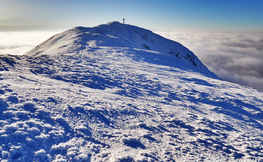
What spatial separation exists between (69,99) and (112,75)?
4.22 m

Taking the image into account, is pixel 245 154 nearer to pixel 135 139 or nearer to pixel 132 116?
pixel 135 139

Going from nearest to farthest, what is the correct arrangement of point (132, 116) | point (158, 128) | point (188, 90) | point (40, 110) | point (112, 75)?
point (40, 110) < point (158, 128) < point (132, 116) < point (188, 90) < point (112, 75)

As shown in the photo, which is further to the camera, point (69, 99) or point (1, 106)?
point (69, 99)

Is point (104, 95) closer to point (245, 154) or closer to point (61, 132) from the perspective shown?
point (61, 132)

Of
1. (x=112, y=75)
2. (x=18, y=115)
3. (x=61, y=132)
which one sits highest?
(x=112, y=75)

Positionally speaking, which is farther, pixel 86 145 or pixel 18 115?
pixel 18 115

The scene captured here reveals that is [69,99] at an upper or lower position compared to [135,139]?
upper

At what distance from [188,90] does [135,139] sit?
551 cm

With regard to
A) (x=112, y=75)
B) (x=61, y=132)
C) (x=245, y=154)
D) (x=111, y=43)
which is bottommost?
(x=245, y=154)

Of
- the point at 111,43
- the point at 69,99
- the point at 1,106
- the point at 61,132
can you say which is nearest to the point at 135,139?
the point at 61,132

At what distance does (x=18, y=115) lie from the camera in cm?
374

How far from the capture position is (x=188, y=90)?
824cm

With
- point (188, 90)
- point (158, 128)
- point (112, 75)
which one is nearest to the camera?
point (158, 128)

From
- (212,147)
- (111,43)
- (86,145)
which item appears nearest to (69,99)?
(86,145)
